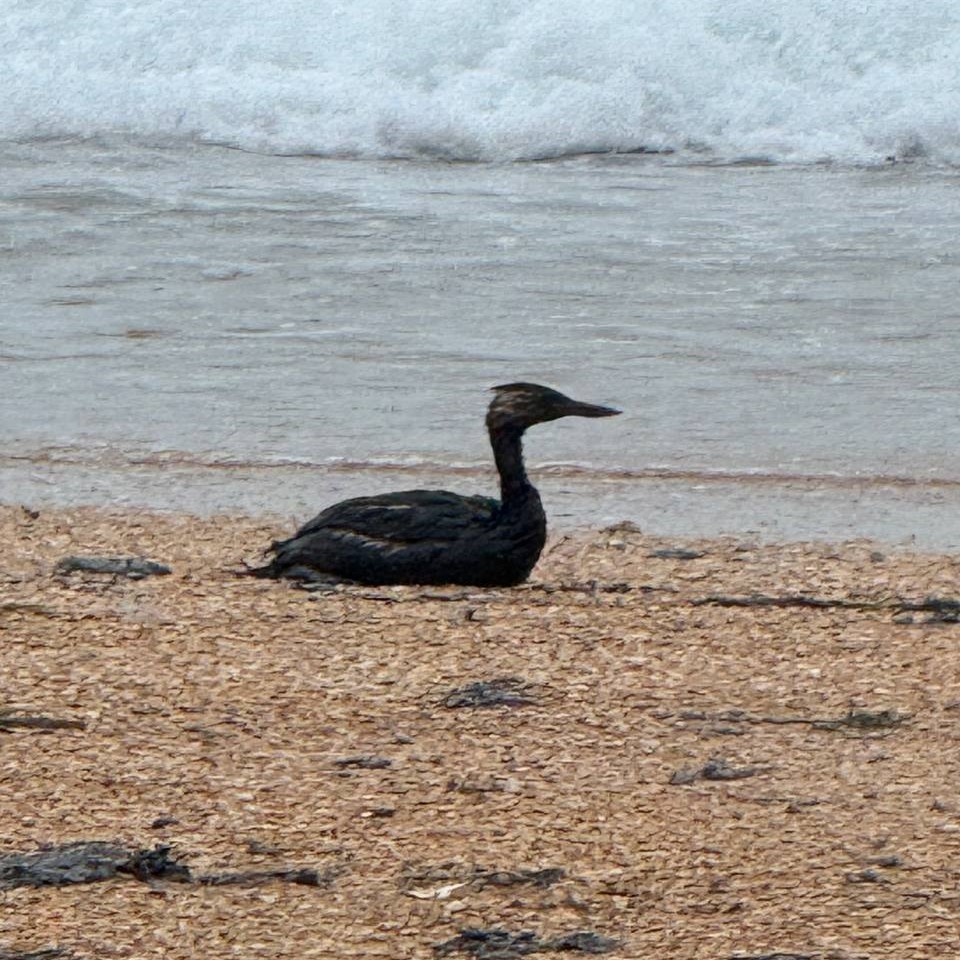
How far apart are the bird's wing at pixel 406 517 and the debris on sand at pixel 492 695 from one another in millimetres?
1040

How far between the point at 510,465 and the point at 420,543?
40 cm

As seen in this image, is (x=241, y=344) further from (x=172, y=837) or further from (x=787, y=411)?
(x=172, y=837)

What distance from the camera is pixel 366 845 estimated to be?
13.3 ft

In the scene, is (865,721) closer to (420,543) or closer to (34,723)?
(420,543)

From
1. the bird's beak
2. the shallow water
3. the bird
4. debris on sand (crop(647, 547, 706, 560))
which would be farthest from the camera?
the shallow water

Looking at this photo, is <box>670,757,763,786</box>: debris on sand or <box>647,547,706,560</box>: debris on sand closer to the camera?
<box>670,757,763,786</box>: debris on sand

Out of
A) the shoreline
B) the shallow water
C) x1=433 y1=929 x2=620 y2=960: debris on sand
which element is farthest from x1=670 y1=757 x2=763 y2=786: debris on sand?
the shallow water

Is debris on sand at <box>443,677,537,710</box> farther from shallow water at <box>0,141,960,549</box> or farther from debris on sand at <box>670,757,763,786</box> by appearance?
shallow water at <box>0,141,960,549</box>

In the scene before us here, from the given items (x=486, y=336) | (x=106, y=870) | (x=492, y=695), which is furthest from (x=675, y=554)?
(x=486, y=336)

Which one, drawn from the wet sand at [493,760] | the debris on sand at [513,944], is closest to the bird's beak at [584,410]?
the wet sand at [493,760]

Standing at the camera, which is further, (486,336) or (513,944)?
(486,336)

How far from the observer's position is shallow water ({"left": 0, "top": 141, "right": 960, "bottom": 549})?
7664 millimetres

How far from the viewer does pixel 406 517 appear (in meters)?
6.02

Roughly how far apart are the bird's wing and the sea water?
105 cm
